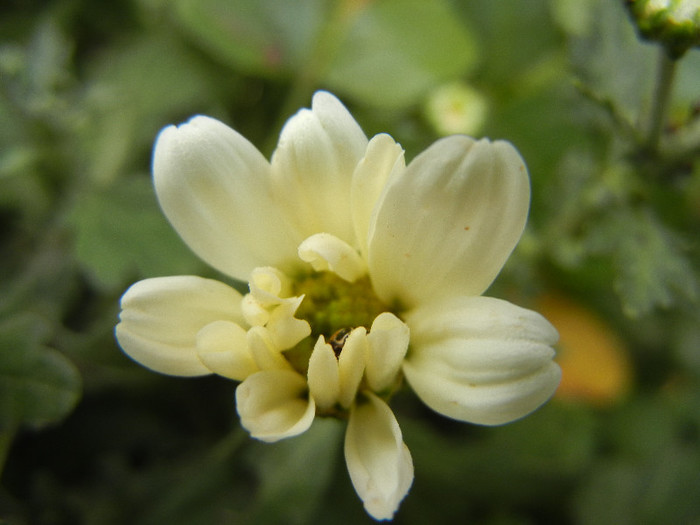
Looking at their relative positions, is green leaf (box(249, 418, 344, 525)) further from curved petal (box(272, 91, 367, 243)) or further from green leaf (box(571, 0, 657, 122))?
green leaf (box(571, 0, 657, 122))

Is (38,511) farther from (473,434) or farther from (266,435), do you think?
(473,434)

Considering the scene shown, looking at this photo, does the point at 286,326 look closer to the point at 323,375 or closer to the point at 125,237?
the point at 323,375

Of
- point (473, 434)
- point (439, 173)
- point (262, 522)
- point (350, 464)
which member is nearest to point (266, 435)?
point (350, 464)

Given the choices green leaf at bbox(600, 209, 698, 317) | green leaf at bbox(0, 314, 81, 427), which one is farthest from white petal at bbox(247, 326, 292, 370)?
green leaf at bbox(600, 209, 698, 317)

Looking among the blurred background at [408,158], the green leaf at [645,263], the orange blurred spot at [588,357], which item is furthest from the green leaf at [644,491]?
the green leaf at [645,263]

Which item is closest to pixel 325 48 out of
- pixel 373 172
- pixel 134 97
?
pixel 134 97

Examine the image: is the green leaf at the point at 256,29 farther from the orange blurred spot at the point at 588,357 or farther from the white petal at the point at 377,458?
the white petal at the point at 377,458
